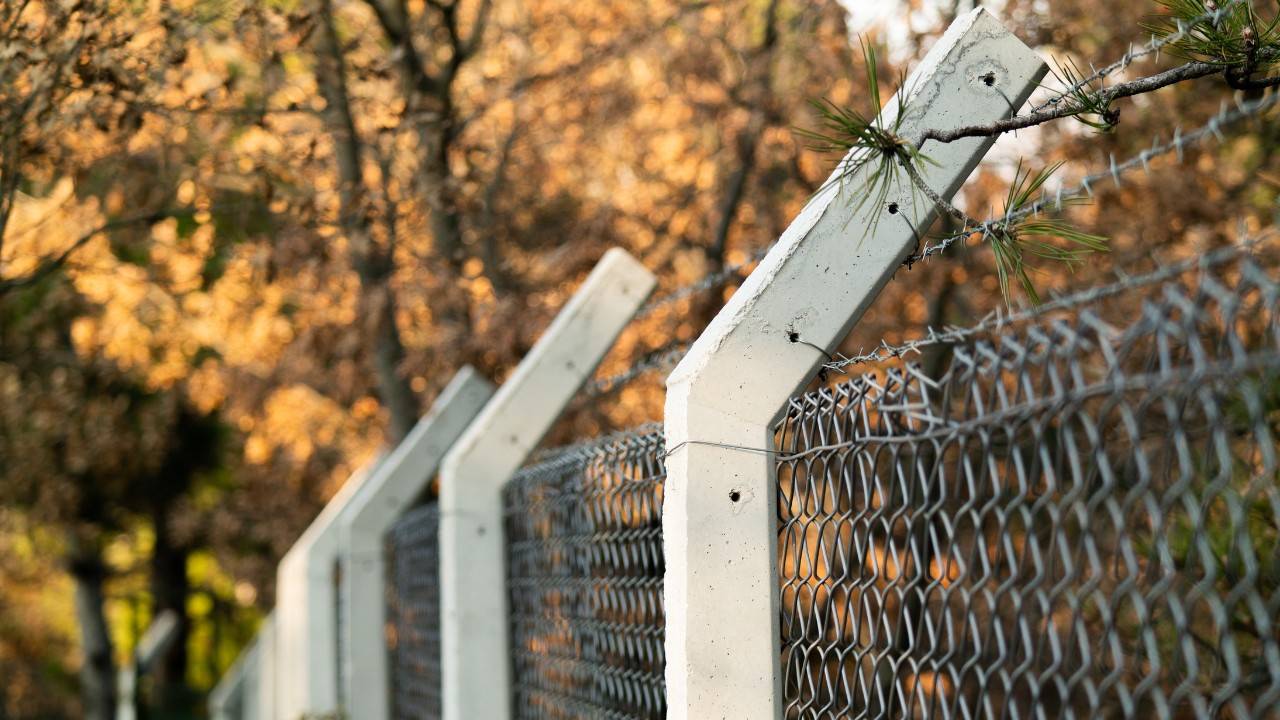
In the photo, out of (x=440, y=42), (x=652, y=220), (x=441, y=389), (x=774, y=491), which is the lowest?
(x=774, y=491)

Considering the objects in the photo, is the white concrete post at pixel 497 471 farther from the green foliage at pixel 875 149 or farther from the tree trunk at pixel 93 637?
the tree trunk at pixel 93 637

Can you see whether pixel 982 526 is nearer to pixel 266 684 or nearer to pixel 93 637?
pixel 266 684

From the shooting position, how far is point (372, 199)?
582 cm

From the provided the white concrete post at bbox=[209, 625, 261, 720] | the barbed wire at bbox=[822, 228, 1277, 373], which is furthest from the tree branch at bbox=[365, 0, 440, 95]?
the white concrete post at bbox=[209, 625, 261, 720]

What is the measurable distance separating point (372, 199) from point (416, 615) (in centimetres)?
172

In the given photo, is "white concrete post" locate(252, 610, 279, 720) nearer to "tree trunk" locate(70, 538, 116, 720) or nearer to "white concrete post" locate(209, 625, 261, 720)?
"white concrete post" locate(209, 625, 261, 720)

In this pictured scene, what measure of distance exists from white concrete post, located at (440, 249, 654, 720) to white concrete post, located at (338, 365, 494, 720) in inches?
52.4

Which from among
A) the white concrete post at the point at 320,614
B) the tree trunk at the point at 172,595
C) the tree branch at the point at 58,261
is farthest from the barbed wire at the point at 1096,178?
the tree trunk at the point at 172,595

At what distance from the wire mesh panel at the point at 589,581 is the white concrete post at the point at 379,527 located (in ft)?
4.21

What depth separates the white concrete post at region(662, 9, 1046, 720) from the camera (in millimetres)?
2131

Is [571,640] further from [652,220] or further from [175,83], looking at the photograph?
[652,220]

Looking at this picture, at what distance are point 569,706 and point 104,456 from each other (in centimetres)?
1398

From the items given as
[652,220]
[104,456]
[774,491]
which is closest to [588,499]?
[774,491]

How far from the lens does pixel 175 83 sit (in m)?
4.94
